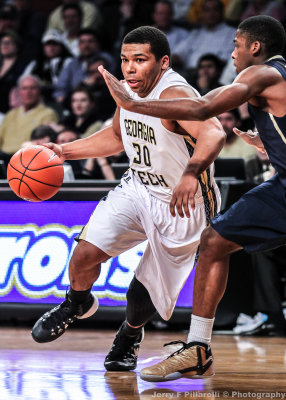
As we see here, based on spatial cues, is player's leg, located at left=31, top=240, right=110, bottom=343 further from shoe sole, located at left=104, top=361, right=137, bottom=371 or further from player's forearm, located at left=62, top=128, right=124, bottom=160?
player's forearm, located at left=62, top=128, right=124, bottom=160

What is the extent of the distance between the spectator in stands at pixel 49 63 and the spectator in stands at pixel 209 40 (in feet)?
5.46

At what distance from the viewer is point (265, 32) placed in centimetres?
374

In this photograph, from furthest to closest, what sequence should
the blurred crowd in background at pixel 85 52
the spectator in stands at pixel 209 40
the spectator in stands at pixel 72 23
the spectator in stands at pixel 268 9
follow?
the spectator in stands at pixel 72 23, the spectator in stands at pixel 209 40, the spectator in stands at pixel 268 9, the blurred crowd in background at pixel 85 52

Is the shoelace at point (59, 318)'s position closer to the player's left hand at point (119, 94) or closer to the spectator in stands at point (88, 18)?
the player's left hand at point (119, 94)

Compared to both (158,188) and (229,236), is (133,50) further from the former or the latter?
(229,236)

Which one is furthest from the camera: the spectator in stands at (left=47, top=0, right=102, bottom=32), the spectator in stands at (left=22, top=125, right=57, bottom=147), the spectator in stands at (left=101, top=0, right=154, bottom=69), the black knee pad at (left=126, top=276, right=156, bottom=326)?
the spectator in stands at (left=47, top=0, right=102, bottom=32)

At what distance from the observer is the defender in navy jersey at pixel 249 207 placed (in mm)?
3621

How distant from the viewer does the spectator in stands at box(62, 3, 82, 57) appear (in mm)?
11594

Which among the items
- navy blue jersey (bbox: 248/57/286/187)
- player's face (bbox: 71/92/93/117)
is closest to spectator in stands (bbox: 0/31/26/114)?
player's face (bbox: 71/92/93/117)

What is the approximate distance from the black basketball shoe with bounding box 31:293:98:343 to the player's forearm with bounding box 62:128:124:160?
842 mm

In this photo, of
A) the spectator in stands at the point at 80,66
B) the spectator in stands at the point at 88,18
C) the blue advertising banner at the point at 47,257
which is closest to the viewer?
the blue advertising banner at the point at 47,257

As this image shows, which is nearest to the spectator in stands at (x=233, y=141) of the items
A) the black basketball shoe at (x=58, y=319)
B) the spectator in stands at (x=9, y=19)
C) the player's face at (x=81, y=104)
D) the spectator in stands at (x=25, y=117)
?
the player's face at (x=81, y=104)

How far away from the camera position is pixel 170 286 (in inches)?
172

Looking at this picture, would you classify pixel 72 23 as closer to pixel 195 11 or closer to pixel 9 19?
pixel 9 19
